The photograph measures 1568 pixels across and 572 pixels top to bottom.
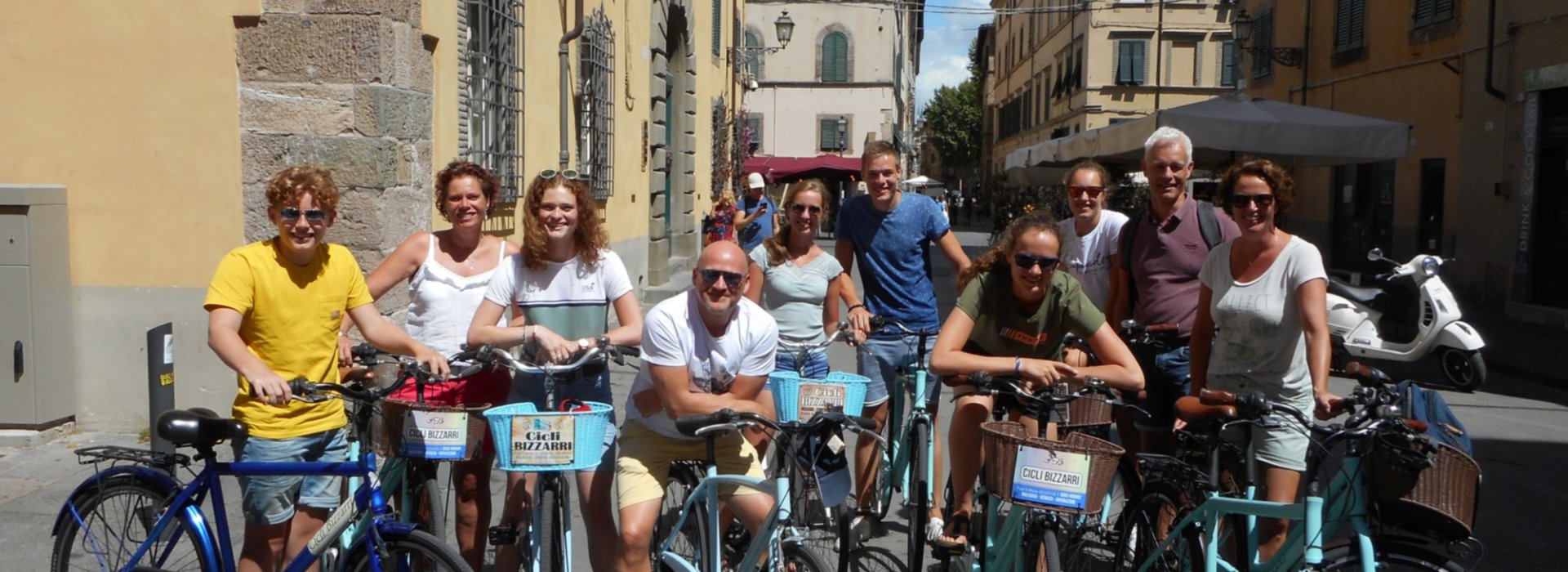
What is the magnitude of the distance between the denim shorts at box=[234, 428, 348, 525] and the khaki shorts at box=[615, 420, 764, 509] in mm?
858

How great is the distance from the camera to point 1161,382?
4.98 metres

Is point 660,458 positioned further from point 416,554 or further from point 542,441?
point 416,554

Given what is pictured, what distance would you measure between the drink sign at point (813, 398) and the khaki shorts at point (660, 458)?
226 millimetres

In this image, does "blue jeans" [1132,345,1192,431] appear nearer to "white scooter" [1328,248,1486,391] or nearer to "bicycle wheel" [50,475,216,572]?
"bicycle wheel" [50,475,216,572]

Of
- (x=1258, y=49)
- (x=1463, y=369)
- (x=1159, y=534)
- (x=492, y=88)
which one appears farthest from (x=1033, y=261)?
(x=1258, y=49)

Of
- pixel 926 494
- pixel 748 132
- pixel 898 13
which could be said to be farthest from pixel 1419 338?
pixel 898 13

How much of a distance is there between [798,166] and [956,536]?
32986 millimetres

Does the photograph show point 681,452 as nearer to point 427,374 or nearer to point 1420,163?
point 427,374

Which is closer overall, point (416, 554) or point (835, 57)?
point (416, 554)

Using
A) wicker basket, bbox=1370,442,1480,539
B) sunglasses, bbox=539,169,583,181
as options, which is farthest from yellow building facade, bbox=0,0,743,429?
wicker basket, bbox=1370,442,1480,539

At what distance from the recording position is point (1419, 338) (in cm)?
1091

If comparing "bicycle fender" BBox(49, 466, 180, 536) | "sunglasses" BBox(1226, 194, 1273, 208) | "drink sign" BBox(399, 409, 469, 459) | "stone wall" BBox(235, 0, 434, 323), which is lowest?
"bicycle fender" BBox(49, 466, 180, 536)

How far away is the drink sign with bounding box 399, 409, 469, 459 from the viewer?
12.5 feet

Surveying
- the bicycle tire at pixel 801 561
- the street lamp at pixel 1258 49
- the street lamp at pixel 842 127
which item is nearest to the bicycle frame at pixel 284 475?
the bicycle tire at pixel 801 561
